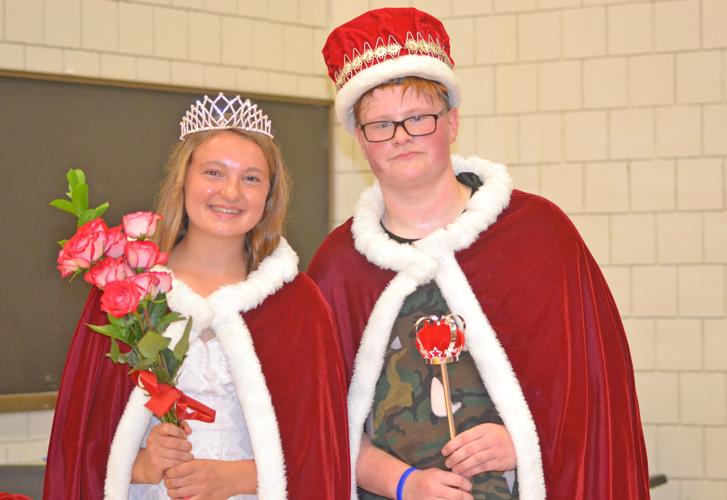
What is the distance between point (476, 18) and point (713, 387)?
1854 mm

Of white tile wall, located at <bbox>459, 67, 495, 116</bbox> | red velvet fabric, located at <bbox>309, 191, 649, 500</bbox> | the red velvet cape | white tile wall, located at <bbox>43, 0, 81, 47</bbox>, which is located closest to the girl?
the red velvet cape

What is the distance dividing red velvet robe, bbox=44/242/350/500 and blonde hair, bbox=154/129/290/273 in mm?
210

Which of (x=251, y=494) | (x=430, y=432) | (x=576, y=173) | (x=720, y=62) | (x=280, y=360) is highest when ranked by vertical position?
(x=720, y=62)

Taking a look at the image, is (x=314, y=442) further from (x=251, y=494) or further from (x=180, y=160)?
(x=180, y=160)

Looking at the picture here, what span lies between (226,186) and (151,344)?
56cm

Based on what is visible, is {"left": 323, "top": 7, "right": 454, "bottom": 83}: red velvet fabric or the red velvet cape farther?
{"left": 323, "top": 7, "right": 454, "bottom": 83}: red velvet fabric

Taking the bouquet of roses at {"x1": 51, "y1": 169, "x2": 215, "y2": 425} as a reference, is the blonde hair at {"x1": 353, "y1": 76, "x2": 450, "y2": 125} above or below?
above

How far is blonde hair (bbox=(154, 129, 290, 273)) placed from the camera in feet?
8.29

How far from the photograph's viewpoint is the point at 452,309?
7.95 ft

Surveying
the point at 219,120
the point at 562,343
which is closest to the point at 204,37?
the point at 219,120

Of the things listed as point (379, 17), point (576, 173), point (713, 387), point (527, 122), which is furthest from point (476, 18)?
point (379, 17)

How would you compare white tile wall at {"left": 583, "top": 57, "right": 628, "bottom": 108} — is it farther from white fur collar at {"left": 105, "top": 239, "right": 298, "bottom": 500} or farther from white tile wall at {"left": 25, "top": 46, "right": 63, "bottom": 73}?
white fur collar at {"left": 105, "top": 239, "right": 298, "bottom": 500}

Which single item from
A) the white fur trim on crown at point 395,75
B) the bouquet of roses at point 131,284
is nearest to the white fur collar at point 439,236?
the white fur trim on crown at point 395,75

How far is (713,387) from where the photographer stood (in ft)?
13.8
